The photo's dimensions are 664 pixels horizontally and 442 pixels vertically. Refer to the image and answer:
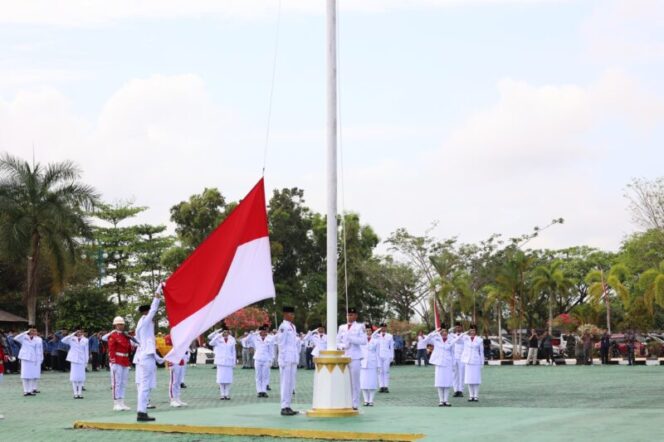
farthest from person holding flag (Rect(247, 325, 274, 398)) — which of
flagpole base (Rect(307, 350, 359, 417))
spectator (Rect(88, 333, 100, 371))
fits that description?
spectator (Rect(88, 333, 100, 371))

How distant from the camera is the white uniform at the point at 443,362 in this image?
69.1ft

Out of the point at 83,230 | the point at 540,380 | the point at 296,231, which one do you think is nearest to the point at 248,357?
the point at 83,230

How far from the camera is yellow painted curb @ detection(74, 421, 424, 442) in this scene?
1333 cm

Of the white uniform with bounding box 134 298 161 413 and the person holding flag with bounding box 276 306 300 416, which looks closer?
the white uniform with bounding box 134 298 161 413

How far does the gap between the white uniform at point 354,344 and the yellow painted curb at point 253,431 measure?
4.11 metres

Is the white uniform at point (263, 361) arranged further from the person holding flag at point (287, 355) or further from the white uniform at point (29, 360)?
the person holding flag at point (287, 355)

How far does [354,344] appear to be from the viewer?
18.8 metres

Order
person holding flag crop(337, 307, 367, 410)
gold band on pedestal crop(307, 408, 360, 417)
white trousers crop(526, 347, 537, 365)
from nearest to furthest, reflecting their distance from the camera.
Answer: gold band on pedestal crop(307, 408, 360, 417), person holding flag crop(337, 307, 367, 410), white trousers crop(526, 347, 537, 365)

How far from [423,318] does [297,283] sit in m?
8.37

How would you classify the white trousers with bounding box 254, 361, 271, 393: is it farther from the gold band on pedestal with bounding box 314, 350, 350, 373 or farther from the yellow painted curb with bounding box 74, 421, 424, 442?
the yellow painted curb with bounding box 74, 421, 424, 442

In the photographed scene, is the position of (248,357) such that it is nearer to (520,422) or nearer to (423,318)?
(423,318)

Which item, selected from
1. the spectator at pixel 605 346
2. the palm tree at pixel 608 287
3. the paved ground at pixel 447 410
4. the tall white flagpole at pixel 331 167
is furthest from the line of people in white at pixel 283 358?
the palm tree at pixel 608 287

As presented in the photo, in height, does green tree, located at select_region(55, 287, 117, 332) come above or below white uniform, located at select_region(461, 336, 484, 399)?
above

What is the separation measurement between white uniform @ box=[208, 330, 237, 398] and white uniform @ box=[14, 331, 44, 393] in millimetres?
4390
